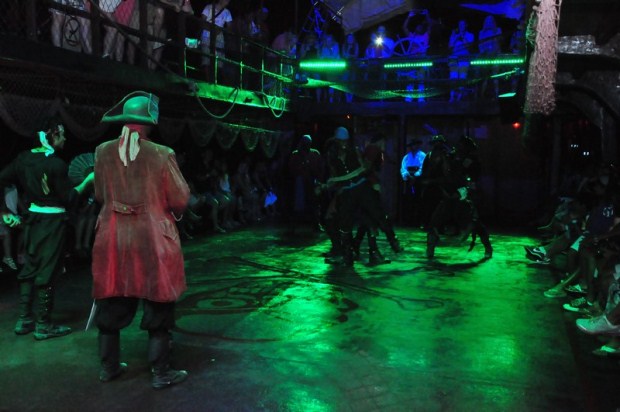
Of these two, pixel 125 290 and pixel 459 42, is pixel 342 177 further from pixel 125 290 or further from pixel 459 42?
pixel 459 42

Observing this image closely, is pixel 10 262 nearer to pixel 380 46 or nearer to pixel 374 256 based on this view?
pixel 374 256

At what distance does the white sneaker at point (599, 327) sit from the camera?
4776 mm

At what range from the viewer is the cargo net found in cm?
498

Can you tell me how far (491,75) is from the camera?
10.9 m

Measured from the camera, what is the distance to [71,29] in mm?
8039

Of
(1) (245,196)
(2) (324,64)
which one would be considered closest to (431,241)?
(2) (324,64)

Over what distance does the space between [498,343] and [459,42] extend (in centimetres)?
1106

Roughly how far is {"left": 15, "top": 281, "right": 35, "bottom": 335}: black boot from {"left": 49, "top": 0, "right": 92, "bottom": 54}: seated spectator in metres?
4.20

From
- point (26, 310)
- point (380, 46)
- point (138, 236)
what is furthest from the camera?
point (380, 46)

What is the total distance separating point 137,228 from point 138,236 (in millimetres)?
57

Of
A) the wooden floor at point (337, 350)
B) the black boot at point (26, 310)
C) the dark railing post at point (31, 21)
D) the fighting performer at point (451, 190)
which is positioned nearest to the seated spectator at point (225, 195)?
the wooden floor at point (337, 350)

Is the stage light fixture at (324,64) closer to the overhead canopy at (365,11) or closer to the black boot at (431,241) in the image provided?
the overhead canopy at (365,11)

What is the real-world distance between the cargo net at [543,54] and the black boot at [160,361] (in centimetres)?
430

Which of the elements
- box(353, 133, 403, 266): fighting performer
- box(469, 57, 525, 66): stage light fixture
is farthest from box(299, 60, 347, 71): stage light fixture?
box(353, 133, 403, 266): fighting performer
